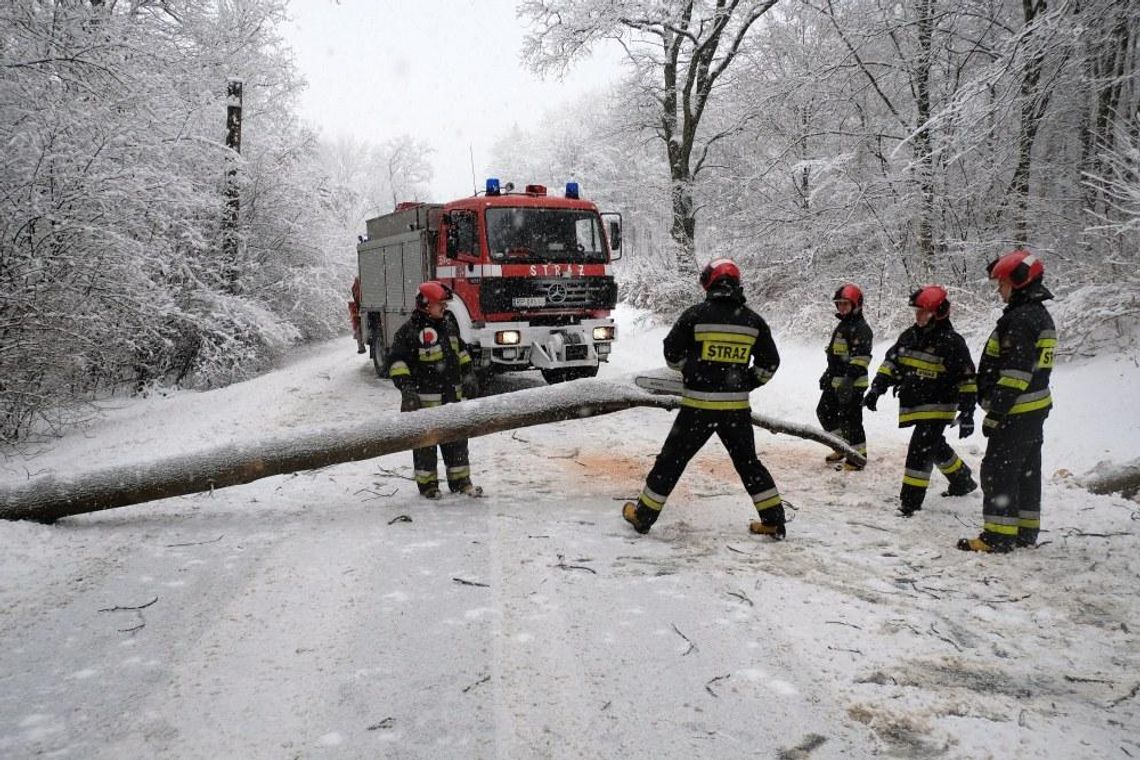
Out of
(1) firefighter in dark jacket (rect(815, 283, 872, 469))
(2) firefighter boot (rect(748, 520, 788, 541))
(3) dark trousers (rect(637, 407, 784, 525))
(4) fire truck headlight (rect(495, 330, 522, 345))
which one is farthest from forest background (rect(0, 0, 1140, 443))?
(4) fire truck headlight (rect(495, 330, 522, 345))

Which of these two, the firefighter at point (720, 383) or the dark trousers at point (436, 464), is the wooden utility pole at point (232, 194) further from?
the firefighter at point (720, 383)

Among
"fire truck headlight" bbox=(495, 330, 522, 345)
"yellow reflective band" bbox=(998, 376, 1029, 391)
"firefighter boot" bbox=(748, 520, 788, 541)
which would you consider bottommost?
"firefighter boot" bbox=(748, 520, 788, 541)

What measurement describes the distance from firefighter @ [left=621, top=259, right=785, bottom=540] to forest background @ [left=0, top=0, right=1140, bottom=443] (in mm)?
3389

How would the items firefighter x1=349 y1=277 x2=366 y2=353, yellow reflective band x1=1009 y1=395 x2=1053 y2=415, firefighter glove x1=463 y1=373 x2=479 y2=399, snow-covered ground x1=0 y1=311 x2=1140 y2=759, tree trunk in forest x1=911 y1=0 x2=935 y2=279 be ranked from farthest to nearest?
1. firefighter x1=349 y1=277 x2=366 y2=353
2. tree trunk in forest x1=911 y1=0 x2=935 y2=279
3. firefighter glove x1=463 y1=373 x2=479 y2=399
4. yellow reflective band x1=1009 y1=395 x2=1053 y2=415
5. snow-covered ground x1=0 y1=311 x2=1140 y2=759

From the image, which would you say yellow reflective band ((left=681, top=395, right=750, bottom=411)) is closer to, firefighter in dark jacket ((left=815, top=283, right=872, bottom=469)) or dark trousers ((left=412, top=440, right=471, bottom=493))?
dark trousers ((left=412, top=440, right=471, bottom=493))

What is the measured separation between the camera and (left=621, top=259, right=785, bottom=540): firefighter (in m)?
4.23

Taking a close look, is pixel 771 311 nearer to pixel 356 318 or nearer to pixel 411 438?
pixel 356 318

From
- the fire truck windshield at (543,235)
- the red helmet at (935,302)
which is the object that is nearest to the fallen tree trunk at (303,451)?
the red helmet at (935,302)

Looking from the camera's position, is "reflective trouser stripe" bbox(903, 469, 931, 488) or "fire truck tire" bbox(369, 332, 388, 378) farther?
"fire truck tire" bbox(369, 332, 388, 378)

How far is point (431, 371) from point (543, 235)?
4.75m

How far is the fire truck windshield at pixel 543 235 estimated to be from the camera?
30.7 feet

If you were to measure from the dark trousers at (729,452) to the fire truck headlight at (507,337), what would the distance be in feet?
16.6

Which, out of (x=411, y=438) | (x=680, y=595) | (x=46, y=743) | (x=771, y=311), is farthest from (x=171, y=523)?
(x=771, y=311)

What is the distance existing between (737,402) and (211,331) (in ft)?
42.3
